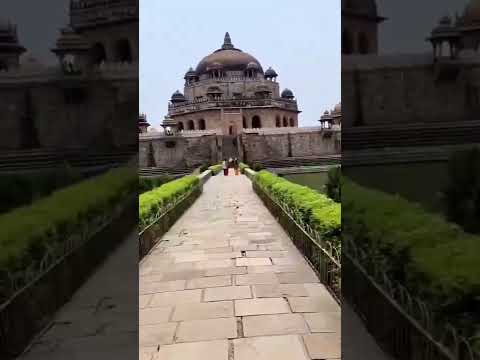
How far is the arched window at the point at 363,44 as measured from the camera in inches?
124

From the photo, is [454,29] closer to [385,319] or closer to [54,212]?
[385,319]

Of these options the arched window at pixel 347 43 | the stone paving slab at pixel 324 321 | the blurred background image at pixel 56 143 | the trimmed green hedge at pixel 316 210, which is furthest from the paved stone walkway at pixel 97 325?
the arched window at pixel 347 43

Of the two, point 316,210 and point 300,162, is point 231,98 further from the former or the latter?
point 316,210

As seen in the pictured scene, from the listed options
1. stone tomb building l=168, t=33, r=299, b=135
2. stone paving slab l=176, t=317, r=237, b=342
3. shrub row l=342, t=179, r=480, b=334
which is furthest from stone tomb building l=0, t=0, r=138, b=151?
stone tomb building l=168, t=33, r=299, b=135

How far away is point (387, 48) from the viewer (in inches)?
130

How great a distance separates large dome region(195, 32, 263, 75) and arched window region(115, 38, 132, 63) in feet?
131

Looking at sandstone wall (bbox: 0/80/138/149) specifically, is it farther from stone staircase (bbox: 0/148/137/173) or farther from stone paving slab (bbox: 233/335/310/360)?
stone paving slab (bbox: 233/335/310/360)

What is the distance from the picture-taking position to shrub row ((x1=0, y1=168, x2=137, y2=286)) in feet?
10.6

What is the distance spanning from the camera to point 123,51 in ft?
10.7

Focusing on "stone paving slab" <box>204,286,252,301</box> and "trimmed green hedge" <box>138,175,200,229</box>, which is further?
"trimmed green hedge" <box>138,175,200,229</box>

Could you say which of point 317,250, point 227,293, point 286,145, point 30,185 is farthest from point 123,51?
point 286,145

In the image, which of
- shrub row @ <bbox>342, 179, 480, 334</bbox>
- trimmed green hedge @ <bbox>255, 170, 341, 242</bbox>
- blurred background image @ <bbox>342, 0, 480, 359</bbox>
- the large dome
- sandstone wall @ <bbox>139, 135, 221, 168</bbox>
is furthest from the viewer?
the large dome

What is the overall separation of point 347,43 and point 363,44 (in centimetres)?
25

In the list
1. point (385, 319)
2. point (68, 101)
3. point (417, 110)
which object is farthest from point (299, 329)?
point (68, 101)
